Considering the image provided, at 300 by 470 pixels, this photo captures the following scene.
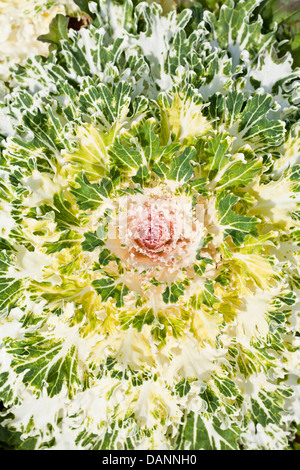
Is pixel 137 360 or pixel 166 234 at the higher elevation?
pixel 166 234

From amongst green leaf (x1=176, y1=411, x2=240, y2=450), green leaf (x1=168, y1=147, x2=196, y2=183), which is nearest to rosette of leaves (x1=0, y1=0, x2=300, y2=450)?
green leaf (x1=168, y1=147, x2=196, y2=183)

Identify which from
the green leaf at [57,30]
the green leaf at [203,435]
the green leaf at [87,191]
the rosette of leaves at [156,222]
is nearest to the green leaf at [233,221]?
the rosette of leaves at [156,222]

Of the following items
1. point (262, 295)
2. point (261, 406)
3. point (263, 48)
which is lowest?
point (261, 406)

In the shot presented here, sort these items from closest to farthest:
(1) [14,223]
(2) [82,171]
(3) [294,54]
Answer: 1. (2) [82,171]
2. (1) [14,223]
3. (3) [294,54]

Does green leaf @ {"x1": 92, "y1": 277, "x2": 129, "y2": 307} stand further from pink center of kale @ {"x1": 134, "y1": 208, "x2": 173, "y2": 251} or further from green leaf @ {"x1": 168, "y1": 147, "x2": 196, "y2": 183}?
green leaf @ {"x1": 168, "y1": 147, "x2": 196, "y2": 183}

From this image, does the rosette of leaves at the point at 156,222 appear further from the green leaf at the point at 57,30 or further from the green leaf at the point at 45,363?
the green leaf at the point at 57,30

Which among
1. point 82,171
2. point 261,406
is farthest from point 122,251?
point 261,406

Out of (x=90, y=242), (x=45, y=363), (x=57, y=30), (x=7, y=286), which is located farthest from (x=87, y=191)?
(x=57, y=30)

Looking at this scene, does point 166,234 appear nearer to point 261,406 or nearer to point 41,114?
point 41,114
